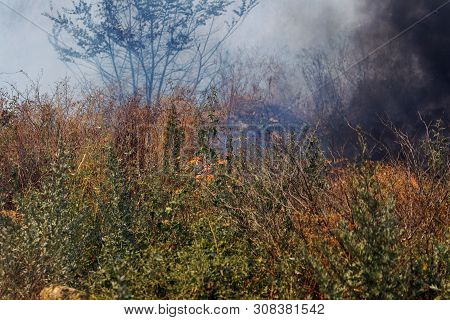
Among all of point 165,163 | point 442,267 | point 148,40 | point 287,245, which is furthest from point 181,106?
point 442,267

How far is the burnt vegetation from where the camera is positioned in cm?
447

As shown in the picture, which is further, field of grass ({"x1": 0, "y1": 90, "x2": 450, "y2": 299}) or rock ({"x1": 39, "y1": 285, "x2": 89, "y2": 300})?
rock ({"x1": 39, "y1": 285, "x2": 89, "y2": 300})

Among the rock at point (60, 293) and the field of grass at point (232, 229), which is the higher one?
the field of grass at point (232, 229)

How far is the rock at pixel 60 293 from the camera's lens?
14.9 ft

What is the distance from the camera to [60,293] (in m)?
4.57

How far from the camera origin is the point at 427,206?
5312 millimetres

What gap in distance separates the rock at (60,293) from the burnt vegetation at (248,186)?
13 millimetres

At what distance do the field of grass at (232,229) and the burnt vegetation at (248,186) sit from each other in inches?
0.6

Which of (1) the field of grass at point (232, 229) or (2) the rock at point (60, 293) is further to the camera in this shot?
(2) the rock at point (60, 293)

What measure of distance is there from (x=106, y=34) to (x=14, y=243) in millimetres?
9206

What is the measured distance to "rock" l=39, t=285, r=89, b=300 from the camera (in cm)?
455

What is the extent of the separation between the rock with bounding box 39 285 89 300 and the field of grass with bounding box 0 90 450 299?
97 mm

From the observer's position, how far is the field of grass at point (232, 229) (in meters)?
4.22

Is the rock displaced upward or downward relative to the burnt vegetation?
downward
